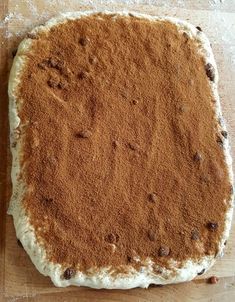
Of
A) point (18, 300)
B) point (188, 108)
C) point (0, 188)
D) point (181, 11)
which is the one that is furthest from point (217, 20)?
point (18, 300)

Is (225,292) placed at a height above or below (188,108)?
below

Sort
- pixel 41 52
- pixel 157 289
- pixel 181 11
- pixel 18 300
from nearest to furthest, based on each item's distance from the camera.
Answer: pixel 18 300, pixel 157 289, pixel 41 52, pixel 181 11

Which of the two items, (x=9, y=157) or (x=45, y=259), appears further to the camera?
(x=9, y=157)

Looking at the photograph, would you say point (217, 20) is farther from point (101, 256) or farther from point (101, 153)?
point (101, 256)

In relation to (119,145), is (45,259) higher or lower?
lower

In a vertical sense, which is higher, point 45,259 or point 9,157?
point 9,157

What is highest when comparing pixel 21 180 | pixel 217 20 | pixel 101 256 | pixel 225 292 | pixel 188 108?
pixel 217 20

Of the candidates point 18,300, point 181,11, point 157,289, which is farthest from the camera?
point 181,11

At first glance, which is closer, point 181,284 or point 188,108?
point 181,284
